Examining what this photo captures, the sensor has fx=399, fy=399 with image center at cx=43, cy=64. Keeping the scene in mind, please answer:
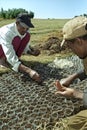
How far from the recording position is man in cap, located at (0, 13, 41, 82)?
20.4 ft

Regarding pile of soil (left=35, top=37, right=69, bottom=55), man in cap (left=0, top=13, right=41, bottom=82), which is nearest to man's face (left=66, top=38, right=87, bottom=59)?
man in cap (left=0, top=13, right=41, bottom=82)

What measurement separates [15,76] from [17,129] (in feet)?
5.49

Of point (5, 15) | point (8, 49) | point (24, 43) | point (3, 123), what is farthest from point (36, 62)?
point (5, 15)

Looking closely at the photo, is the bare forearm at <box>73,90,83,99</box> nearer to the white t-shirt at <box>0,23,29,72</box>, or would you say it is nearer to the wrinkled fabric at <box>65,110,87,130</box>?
the wrinkled fabric at <box>65,110,87,130</box>

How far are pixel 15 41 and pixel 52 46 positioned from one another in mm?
2124

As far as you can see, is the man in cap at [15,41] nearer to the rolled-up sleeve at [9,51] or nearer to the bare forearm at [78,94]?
the rolled-up sleeve at [9,51]

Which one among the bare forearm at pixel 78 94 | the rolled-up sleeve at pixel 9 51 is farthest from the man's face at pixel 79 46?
the rolled-up sleeve at pixel 9 51

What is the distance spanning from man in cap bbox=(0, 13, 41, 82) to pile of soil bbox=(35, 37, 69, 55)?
1.58m

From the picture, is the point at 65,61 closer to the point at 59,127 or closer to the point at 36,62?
the point at 36,62

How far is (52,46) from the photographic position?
28.2ft

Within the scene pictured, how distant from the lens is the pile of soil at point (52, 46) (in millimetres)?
8477

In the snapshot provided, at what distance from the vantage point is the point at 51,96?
5.43 meters

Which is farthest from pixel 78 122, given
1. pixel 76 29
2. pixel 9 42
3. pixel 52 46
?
pixel 52 46

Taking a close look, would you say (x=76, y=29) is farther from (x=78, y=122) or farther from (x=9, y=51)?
(x=9, y=51)
